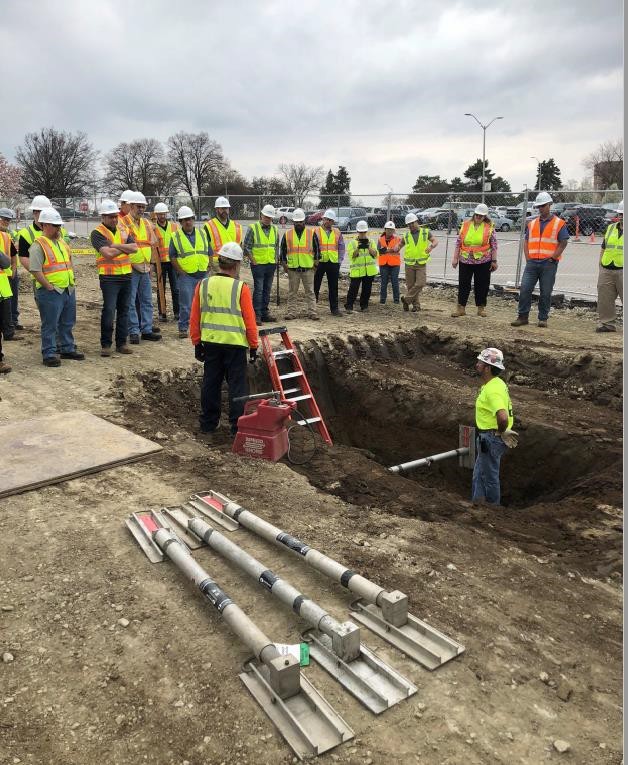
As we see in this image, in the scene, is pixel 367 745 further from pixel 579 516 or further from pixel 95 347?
pixel 95 347

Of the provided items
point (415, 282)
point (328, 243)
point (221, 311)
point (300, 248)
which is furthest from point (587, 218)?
point (221, 311)

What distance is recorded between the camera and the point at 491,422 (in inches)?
237

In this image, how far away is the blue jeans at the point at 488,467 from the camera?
6125 mm

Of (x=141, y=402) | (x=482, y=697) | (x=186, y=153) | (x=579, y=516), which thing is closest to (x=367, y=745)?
(x=482, y=697)

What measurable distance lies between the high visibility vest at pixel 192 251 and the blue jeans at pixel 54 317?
6.16 feet

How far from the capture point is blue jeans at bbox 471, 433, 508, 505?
6125 millimetres

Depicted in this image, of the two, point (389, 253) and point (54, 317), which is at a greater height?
point (389, 253)

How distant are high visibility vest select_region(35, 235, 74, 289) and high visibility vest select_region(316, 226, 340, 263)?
5255mm

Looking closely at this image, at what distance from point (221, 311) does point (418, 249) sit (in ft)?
23.9

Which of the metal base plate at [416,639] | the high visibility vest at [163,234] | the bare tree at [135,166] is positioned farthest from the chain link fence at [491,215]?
the bare tree at [135,166]

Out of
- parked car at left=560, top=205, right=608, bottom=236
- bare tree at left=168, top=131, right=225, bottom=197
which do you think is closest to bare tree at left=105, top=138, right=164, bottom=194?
bare tree at left=168, top=131, right=225, bottom=197

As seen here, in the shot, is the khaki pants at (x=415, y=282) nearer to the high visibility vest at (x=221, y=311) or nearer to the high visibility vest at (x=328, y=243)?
the high visibility vest at (x=328, y=243)

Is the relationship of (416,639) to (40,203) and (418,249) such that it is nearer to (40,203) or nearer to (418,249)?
(40,203)

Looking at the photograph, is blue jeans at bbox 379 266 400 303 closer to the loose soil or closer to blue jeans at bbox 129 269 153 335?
blue jeans at bbox 129 269 153 335
